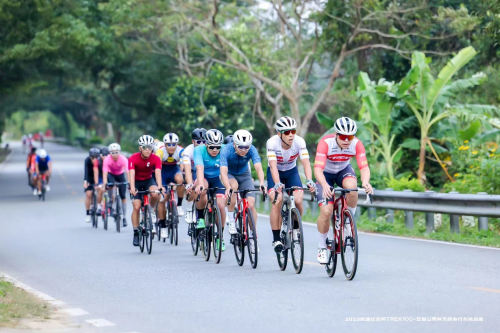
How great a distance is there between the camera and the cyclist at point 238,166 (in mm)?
11945

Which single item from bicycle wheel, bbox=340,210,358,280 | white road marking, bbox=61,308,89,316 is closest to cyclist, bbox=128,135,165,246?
bicycle wheel, bbox=340,210,358,280

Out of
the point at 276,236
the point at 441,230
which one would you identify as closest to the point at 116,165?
the point at 441,230

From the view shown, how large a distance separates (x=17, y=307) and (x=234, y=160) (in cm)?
461

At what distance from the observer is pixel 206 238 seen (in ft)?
43.6

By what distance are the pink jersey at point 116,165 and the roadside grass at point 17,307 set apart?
9045 mm

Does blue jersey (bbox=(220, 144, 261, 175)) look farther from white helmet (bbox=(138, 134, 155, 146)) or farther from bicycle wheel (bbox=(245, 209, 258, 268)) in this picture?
white helmet (bbox=(138, 134, 155, 146))

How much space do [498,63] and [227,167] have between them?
62.7 feet

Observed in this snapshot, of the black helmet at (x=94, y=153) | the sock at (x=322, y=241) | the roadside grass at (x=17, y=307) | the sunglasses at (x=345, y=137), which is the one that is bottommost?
the roadside grass at (x=17, y=307)

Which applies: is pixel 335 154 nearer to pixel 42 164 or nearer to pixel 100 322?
pixel 100 322

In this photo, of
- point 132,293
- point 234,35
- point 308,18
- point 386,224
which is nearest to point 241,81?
point 234,35

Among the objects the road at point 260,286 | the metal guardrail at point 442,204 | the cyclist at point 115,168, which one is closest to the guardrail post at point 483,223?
the metal guardrail at point 442,204

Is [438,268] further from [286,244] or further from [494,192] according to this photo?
[494,192]

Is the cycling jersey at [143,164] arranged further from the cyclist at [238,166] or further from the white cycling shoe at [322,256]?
the white cycling shoe at [322,256]

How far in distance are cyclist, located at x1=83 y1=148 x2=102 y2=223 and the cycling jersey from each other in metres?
6.17
